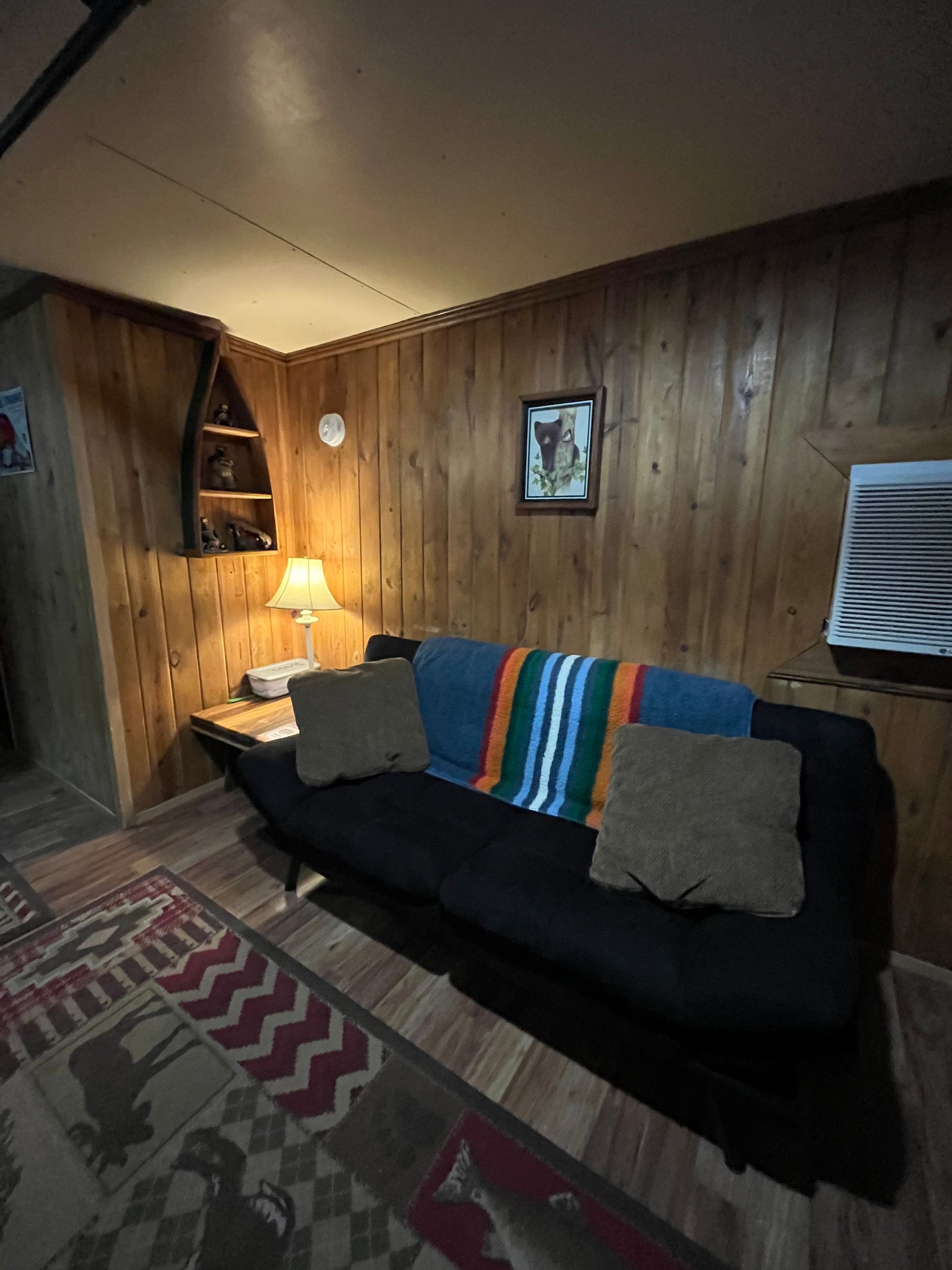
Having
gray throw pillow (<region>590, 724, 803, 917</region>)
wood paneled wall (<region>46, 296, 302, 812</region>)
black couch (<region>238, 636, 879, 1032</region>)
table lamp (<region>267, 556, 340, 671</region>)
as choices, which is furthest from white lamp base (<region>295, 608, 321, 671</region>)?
gray throw pillow (<region>590, 724, 803, 917</region>)

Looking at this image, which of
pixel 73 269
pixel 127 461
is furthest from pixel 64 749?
pixel 73 269

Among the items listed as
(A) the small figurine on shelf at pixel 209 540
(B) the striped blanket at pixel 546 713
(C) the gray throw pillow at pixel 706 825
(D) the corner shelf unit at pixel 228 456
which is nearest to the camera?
(C) the gray throw pillow at pixel 706 825

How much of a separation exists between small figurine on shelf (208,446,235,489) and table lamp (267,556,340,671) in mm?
486

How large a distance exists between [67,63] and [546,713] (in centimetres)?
195

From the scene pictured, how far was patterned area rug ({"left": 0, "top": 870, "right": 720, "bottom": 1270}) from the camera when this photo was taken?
103 cm

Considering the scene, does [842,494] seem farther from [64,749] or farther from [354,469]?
[64,749]

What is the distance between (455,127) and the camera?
3.96 feet

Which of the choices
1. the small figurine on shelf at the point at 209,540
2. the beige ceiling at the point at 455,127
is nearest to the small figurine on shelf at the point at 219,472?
the small figurine on shelf at the point at 209,540

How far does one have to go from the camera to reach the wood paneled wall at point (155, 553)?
7.18 ft

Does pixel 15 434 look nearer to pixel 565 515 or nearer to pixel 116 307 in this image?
pixel 116 307

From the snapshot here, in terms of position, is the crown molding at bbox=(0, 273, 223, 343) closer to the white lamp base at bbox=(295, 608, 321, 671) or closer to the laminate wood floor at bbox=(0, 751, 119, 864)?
the white lamp base at bbox=(295, 608, 321, 671)

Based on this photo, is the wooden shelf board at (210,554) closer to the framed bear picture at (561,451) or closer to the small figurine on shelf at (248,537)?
the small figurine on shelf at (248,537)

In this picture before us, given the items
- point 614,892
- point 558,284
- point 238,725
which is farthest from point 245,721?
point 558,284

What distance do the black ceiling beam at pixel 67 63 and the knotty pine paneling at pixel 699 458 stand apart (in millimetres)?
1396
